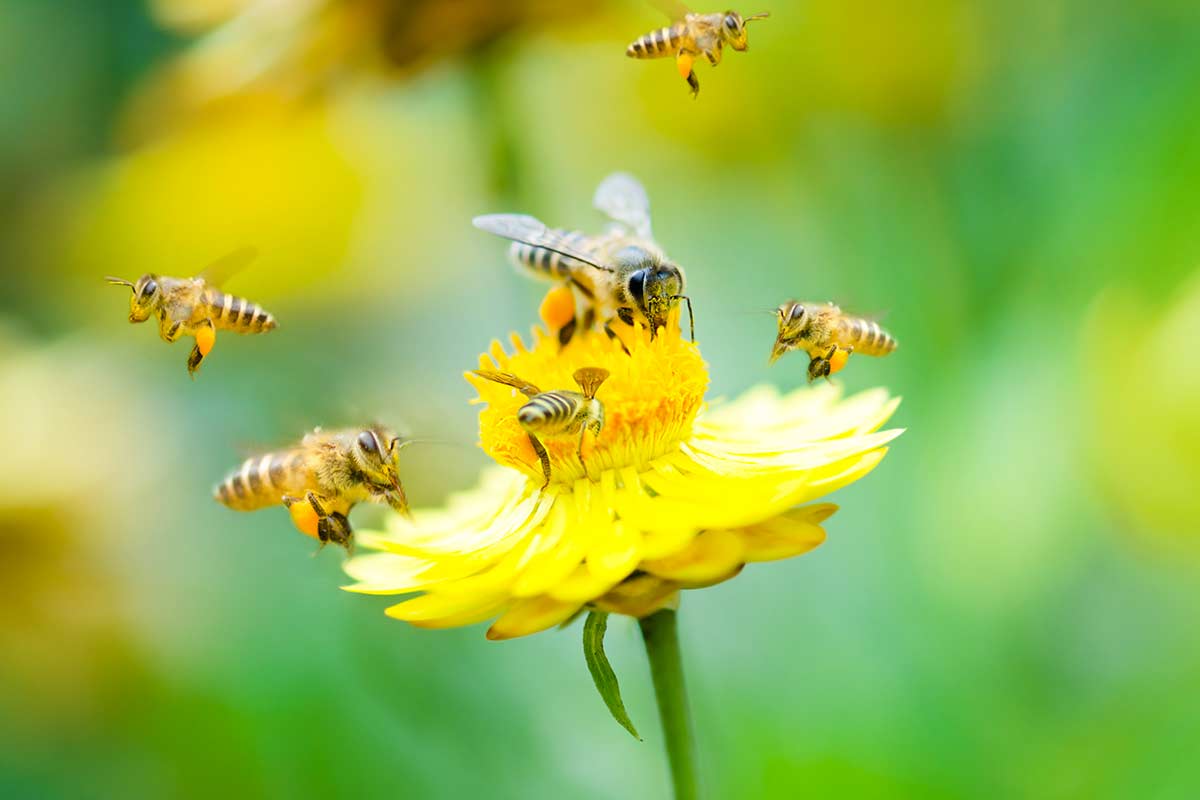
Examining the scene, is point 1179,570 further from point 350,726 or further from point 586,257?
point 350,726

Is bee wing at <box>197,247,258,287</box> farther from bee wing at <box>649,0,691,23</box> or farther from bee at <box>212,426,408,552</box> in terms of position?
bee wing at <box>649,0,691,23</box>

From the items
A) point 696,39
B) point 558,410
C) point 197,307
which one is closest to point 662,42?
point 696,39

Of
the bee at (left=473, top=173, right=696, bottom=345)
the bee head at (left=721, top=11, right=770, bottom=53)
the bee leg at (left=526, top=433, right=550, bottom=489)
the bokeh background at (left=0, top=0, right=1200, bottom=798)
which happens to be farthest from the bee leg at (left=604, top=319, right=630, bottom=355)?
the bokeh background at (left=0, top=0, right=1200, bottom=798)

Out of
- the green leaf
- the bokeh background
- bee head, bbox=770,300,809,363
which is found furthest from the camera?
the bokeh background

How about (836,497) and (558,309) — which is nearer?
(558,309)

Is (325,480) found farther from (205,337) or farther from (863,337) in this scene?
(863,337)

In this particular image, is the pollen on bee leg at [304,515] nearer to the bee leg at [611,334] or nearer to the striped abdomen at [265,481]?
the striped abdomen at [265,481]

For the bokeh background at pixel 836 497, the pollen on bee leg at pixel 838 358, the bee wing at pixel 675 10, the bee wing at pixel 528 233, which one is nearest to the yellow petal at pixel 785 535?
the pollen on bee leg at pixel 838 358
